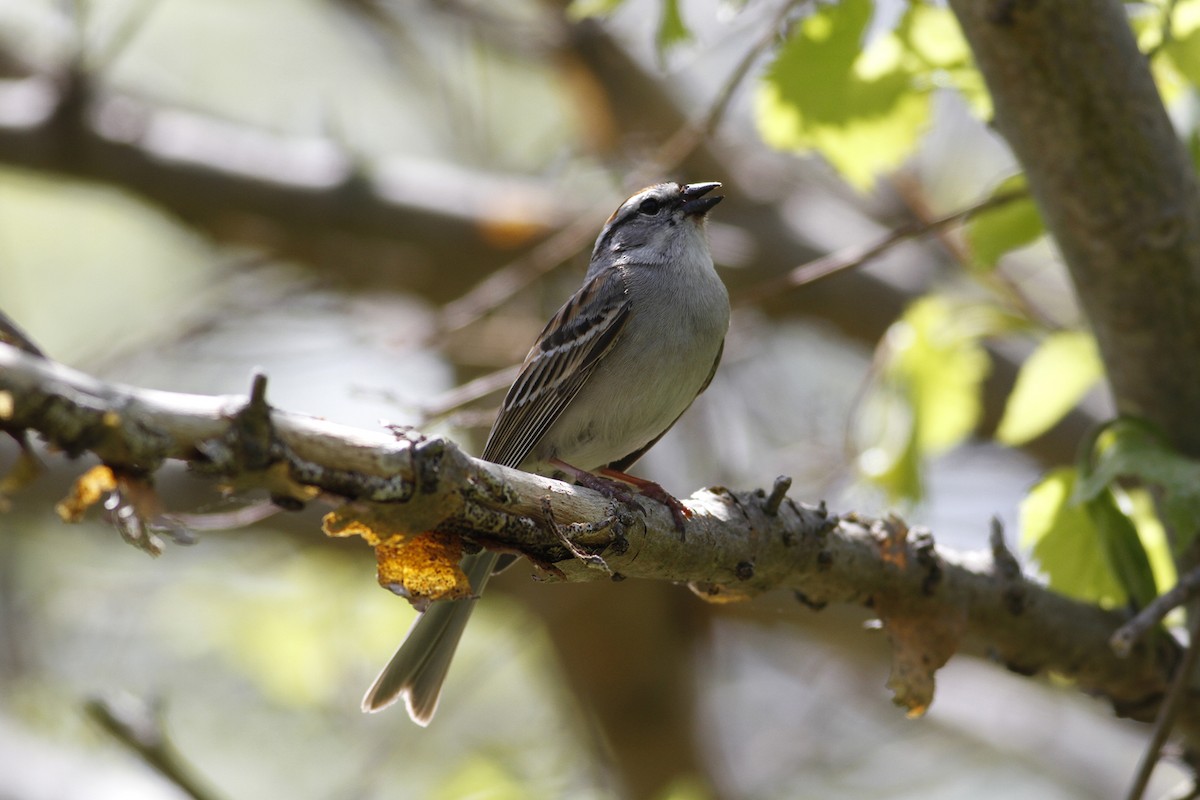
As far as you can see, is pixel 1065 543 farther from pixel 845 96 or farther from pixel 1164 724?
pixel 845 96

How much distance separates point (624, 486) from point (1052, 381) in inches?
62.7

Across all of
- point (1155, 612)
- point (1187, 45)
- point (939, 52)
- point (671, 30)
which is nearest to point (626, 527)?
point (1155, 612)

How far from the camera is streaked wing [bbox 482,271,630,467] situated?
4.29m

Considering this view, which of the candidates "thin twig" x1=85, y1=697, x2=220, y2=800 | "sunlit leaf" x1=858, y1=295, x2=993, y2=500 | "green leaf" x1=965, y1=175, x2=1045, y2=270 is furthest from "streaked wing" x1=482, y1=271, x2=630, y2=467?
"thin twig" x1=85, y1=697, x2=220, y2=800

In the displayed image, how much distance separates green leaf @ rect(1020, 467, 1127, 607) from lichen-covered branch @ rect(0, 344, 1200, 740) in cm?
9

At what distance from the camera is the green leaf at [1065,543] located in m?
3.44

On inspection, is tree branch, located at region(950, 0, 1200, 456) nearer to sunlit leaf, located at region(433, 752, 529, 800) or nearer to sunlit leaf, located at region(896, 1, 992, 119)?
sunlit leaf, located at region(896, 1, 992, 119)

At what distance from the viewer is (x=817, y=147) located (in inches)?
160

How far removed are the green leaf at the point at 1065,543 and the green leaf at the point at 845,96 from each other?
130 cm

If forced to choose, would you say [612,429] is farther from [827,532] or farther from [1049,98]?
[1049,98]

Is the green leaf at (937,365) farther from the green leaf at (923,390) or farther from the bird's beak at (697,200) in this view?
the bird's beak at (697,200)

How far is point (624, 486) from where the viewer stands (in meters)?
4.13

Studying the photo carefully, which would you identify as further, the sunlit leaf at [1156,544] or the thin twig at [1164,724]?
the sunlit leaf at [1156,544]

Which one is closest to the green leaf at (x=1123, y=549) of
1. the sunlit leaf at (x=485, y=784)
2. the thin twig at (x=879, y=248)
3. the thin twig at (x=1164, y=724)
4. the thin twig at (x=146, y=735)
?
the thin twig at (x=1164, y=724)
